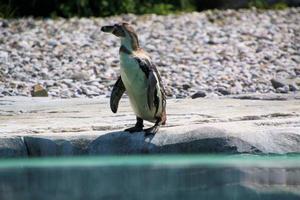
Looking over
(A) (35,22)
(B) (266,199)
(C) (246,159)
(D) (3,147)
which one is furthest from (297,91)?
(A) (35,22)

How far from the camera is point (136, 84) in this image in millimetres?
7469

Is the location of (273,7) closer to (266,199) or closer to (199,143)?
(199,143)

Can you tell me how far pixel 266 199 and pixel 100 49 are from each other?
373 inches

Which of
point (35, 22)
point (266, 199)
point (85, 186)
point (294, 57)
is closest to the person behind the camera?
point (266, 199)

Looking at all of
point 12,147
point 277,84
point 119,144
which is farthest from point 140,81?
point 277,84

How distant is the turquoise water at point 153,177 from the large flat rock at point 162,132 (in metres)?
0.08

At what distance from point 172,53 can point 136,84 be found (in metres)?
7.19

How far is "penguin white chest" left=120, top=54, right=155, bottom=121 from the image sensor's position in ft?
24.3

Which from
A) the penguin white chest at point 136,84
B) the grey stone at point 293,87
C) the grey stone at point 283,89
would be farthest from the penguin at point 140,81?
the grey stone at point 293,87

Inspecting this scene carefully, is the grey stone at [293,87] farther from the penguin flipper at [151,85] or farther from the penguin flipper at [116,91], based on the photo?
the penguin flipper at [151,85]

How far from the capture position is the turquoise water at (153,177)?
228 inches

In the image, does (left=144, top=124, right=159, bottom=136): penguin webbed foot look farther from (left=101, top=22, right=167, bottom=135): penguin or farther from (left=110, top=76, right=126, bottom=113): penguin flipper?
(left=110, top=76, right=126, bottom=113): penguin flipper

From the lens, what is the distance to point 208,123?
7.73m

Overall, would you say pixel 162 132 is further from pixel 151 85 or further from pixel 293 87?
pixel 293 87
